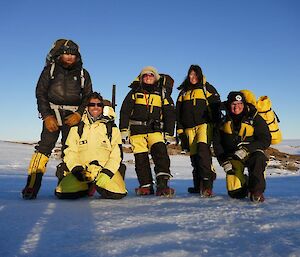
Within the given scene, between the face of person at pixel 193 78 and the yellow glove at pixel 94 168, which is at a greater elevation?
the face of person at pixel 193 78

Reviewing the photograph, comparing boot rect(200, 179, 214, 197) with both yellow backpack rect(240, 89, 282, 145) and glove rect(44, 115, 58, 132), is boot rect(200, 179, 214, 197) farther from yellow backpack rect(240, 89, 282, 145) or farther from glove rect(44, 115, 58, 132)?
glove rect(44, 115, 58, 132)

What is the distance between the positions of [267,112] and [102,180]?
2.68m

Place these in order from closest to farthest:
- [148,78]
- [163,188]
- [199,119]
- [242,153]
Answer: [242,153] < [163,188] < [199,119] < [148,78]

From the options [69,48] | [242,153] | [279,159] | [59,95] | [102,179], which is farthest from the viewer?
[279,159]

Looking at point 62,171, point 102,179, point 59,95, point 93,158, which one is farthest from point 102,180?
point 59,95

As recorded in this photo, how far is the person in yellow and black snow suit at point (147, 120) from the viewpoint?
581cm

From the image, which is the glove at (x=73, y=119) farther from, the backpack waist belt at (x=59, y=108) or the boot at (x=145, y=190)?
the boot at (x=145, y=190)

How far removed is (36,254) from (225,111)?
12.6 feet

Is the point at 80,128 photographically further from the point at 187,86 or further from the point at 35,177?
the point at 187,86

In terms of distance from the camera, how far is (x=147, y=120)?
19.2ft

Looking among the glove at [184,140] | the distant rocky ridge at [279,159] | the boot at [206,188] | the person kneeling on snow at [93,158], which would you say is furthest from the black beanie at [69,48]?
the distant rocky ridge at [279,159]

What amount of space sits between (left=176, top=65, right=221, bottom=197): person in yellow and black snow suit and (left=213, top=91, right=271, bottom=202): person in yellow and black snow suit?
246mm

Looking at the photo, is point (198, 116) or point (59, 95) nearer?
point (59, 95)

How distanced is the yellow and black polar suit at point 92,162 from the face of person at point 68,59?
0.78 meters
